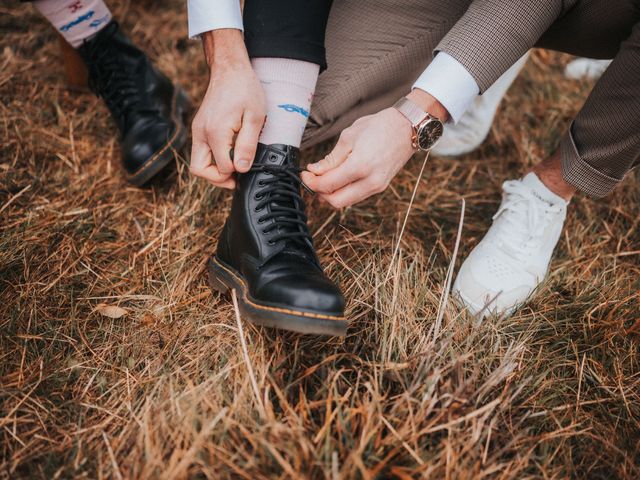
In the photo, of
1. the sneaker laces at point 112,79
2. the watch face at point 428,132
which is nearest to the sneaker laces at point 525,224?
the watch face at point 428,132

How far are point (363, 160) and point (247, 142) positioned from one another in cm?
27

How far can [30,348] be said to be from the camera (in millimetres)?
1119

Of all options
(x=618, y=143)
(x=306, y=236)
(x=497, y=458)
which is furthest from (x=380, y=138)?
(x=497, y=458)

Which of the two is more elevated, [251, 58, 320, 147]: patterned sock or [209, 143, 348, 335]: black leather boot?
[251, 58, 320, 147]: patterned sock

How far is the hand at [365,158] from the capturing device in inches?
40.4

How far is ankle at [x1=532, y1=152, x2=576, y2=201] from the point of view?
1.33m

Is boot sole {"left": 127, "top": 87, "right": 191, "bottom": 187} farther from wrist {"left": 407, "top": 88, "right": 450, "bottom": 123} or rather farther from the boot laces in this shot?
wrist {"left": 407, "top": 88, "right": 450, "bottom": 123}

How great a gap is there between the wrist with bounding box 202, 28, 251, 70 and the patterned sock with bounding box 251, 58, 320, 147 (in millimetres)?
67

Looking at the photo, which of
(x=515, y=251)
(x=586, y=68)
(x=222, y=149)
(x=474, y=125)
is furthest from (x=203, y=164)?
(x=586, y=68)

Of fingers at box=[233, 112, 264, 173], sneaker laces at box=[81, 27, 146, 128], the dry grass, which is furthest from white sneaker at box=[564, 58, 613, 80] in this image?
sneaker laces at box=[81, 27, 146, 128]

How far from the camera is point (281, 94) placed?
1.18m

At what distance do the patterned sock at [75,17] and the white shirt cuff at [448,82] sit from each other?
1200 millimetres

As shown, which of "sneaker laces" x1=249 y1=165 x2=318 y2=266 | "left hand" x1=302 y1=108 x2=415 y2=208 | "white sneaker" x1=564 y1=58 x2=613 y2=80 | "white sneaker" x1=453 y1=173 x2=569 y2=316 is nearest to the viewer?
"left hand" x1=302 y1=108 x2=415 y2=208

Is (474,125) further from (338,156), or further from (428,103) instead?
(338,156)
